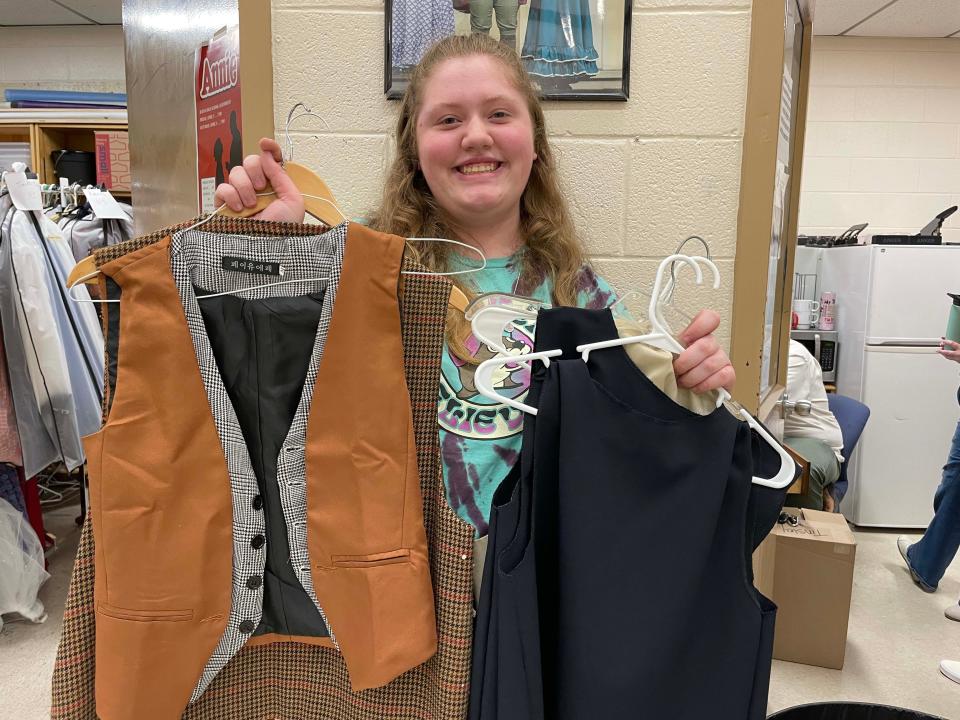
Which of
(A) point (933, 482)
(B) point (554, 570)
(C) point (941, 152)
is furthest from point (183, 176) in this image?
(C) point (941, 152)

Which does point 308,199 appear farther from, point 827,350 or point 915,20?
point 915,20

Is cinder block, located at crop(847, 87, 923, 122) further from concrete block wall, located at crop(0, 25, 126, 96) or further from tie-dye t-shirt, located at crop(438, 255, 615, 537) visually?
concrete block wall, located at crop(0, 25, 126, 96)

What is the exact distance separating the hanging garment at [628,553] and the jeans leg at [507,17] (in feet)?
2.63

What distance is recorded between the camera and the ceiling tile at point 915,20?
3652mm

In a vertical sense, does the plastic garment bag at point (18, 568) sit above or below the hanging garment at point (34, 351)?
below

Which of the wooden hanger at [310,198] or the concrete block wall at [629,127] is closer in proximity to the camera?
the wooden hanger at [310,198]

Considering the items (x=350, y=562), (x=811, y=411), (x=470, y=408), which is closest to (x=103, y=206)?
(x=470, y=408)

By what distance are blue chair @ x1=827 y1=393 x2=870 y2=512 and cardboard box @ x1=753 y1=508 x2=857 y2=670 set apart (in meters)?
0.66

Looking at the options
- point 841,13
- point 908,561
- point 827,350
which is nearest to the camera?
point 908,561

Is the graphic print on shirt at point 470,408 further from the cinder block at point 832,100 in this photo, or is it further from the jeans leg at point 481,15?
the cinder block at point 832,100

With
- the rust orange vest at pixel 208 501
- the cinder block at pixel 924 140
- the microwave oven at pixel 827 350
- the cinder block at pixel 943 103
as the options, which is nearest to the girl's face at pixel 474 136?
the rust orange vest at pixel 208 501

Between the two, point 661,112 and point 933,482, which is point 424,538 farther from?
point 933,482

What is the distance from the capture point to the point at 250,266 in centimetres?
89

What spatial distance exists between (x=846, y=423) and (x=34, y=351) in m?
3.45
